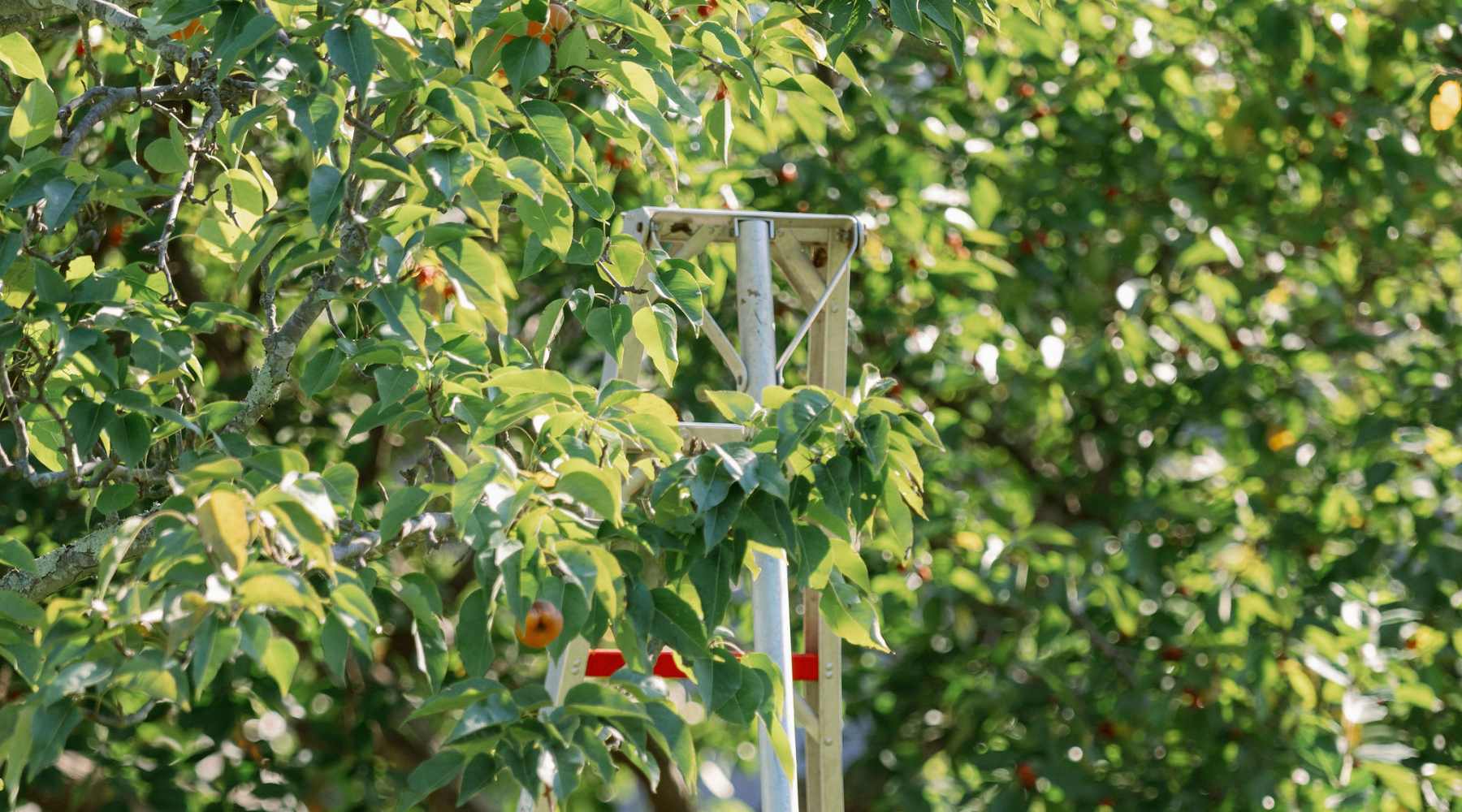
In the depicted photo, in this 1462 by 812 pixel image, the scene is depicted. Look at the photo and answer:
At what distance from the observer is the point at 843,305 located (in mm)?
2154

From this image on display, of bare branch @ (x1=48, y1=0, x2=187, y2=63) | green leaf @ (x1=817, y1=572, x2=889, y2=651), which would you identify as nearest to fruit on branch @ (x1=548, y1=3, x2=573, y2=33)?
bare branch @ (x1=48, y1=0, x2=187, y2=63)

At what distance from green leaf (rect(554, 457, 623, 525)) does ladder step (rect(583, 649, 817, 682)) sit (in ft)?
2.19

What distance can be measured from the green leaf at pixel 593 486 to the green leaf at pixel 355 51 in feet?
1.23

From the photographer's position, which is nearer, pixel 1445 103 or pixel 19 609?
pixel 19 609

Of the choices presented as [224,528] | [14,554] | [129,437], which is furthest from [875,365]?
[224,528]

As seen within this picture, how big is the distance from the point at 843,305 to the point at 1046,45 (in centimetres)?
143

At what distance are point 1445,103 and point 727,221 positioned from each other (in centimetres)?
199

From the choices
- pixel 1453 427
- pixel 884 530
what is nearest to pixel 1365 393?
pixel 1453 427

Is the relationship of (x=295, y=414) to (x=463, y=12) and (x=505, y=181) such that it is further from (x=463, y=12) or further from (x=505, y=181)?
(x=505, y=181)

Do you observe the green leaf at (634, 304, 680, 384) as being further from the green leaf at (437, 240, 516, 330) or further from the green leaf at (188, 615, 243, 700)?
the green leaf at (188, 615, 243, 700)

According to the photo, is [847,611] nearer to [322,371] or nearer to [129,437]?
[322,371]

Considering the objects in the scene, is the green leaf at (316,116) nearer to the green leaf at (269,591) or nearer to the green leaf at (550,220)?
the green leaf at (550,220)

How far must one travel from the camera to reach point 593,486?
1.33 meters

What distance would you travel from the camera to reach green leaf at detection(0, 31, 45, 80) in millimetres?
1716
